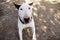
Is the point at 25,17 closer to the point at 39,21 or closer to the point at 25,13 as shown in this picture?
the point at 25,13

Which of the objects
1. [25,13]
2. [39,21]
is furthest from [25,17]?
[39,21]

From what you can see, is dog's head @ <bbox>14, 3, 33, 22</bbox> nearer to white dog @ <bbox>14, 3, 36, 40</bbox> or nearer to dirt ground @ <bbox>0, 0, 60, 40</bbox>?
white dog @ <bbox>14, 3, 36, 40</bbox>

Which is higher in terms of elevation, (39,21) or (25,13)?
(25,13)

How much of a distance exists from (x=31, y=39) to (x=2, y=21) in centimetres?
91

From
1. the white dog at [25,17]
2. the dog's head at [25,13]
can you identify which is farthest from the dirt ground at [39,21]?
the dog's head at [25,13]

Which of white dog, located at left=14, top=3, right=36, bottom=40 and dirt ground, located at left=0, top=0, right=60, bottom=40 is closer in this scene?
white dog, located at left=14, top=3, right=36, bottom=40

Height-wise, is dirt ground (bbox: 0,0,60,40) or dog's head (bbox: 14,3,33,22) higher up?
dog's head (bbox: 14,3,33,22)

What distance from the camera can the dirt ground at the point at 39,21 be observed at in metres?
3.66

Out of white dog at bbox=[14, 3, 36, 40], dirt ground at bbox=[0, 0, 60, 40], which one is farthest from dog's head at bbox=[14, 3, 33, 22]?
dirt ground at bbox=[0, 0, 60, 40]

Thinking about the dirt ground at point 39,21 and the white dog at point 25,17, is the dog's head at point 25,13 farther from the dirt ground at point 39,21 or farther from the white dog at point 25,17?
the dirt ground at point 39,21

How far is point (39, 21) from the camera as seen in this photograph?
404cm

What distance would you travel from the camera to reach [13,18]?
424 cm

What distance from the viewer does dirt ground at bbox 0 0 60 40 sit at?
3.66 metres

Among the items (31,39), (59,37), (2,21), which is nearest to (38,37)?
(31,39)
